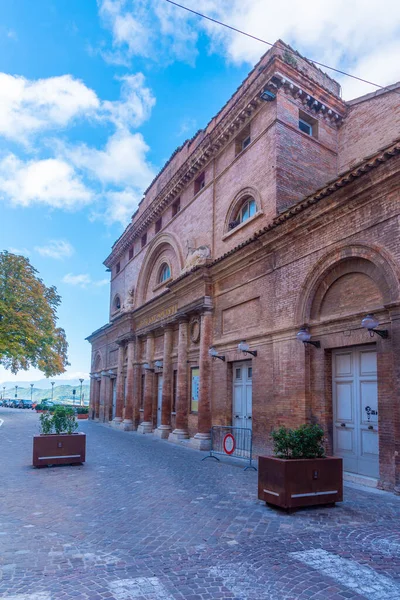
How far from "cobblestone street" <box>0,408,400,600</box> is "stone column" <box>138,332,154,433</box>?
42.0 feet

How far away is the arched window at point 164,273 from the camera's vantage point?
2289 centimetres

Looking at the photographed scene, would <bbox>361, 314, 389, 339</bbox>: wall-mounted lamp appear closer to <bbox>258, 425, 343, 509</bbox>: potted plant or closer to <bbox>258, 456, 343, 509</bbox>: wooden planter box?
<bbox>258, 425, 343, 509</bbox>: potted plant

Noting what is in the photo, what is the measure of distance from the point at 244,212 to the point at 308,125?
3706 mm

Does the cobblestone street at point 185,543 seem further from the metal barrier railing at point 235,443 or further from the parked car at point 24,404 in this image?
the parked car at point 24,404

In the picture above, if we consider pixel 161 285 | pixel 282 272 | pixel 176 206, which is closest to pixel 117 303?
pixel 161 285

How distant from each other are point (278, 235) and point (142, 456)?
7622 millimetres

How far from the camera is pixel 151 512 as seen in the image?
6930mm

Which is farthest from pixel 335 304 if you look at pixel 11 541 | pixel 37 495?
pixel 11 541

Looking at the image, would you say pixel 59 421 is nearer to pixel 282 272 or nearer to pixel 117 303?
pixel 282 272

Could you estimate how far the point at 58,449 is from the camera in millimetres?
11250

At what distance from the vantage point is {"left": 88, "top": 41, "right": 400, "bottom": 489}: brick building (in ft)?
31.7

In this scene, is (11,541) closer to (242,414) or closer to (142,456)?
(142,456)

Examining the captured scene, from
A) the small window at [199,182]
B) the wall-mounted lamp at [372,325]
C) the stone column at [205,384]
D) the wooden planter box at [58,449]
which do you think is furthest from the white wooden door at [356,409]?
the small window at [199,182]

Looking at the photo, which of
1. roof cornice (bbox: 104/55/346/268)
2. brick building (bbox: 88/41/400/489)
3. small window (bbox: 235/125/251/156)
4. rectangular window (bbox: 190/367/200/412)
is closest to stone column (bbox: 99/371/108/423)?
brick building (bbox: 88/41/400/489)
